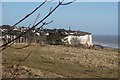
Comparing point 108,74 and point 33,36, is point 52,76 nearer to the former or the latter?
point 108,74

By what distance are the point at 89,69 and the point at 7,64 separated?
18717 millimetres

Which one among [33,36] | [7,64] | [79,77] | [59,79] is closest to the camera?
[33,36]

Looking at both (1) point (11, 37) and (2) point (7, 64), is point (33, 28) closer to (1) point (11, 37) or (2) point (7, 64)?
(1) point (11, 37)

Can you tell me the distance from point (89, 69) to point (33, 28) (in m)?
19.3

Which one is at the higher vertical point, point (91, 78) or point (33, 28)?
point (33, 28)

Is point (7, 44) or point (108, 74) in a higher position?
point (7, 44)

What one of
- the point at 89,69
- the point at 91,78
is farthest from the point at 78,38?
the point at 91,78

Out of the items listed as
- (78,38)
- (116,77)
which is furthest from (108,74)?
(78,38)

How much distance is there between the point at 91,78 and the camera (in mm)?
17062

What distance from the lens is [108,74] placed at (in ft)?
62.2

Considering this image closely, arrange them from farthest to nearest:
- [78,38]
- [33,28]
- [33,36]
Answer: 1. [78,38]
2. [33,36]
3. [33,28]

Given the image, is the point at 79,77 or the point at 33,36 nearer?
the point at 33,36

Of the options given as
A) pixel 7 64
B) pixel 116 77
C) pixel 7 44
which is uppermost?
pixel 7 44

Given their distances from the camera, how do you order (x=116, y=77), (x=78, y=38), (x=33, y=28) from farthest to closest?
(x=78, y=38)
(x=116, y=77)
(x=33, y=28)
